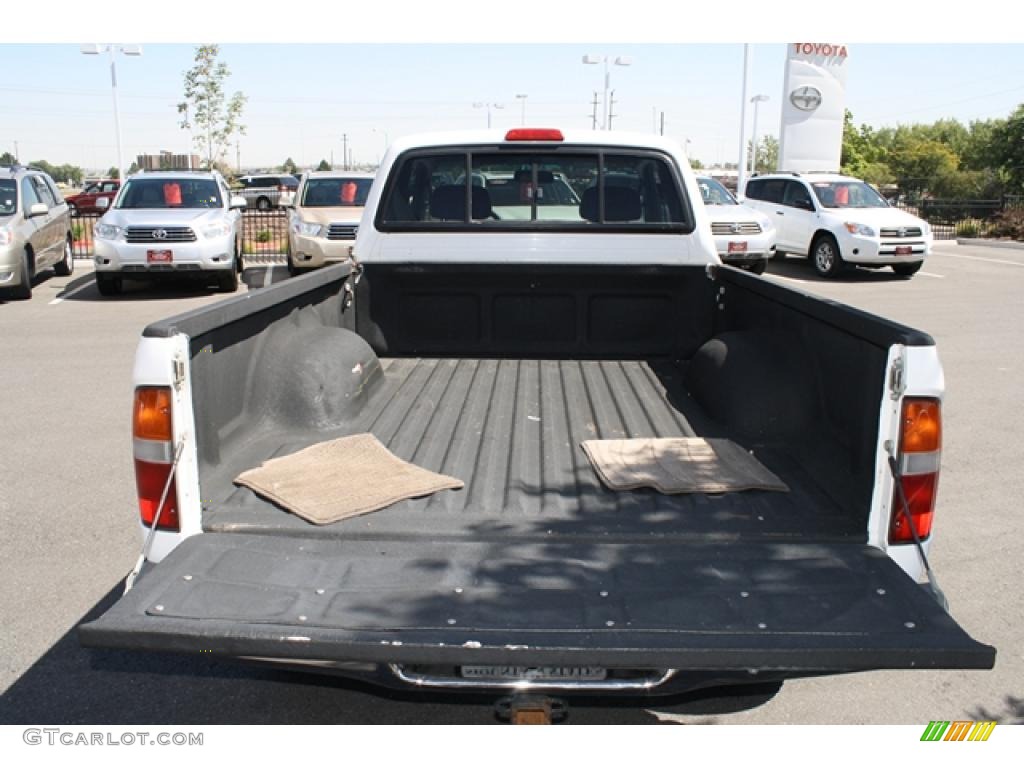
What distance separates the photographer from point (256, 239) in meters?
23.0

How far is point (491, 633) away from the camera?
2250 mm

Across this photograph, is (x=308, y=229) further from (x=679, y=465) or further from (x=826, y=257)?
(x=679, y=465)

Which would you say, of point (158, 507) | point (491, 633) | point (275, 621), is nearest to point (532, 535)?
point (491, 633)

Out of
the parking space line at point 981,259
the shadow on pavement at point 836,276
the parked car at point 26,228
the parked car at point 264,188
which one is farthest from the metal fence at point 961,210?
the parked car at point 264,188

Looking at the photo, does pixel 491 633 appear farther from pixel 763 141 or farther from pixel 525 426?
pixel 763 141

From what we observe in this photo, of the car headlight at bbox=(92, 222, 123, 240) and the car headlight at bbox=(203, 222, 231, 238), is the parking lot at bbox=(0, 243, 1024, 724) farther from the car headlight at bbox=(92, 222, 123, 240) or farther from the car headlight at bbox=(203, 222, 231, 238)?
the car headlight at bbox=(203, 222, 231, 238)

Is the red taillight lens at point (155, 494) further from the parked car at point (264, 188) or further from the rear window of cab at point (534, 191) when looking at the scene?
the parked car at point (264, 188)

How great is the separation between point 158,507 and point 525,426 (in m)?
1.75

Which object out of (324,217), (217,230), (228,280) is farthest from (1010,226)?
(217,230)

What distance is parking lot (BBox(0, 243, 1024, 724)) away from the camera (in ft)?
11.3

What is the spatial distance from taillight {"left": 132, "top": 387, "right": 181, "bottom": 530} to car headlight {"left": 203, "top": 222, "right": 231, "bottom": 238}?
37.5ft

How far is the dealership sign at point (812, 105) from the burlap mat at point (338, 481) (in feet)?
75.9

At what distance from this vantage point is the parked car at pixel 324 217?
48.1 ft
